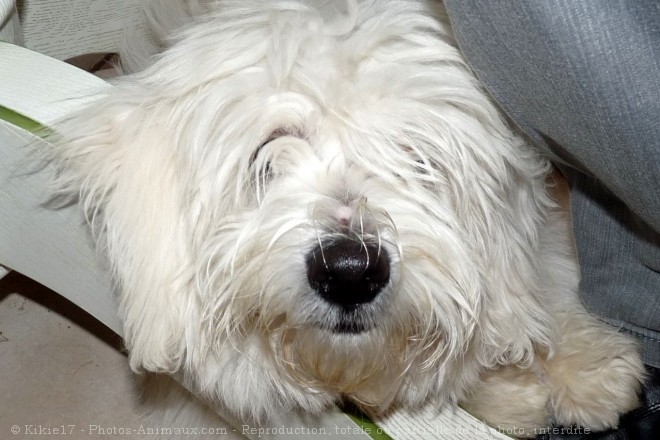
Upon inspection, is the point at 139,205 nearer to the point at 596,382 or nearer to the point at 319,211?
the point at 319,211

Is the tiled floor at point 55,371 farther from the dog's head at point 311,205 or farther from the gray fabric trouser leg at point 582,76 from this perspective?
the gray fabric trouser leg at point 582,76

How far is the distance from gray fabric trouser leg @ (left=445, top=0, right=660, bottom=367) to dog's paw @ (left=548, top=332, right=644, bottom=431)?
1.48 feet

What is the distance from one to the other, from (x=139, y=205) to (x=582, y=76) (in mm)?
787

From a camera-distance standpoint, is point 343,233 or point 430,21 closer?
point 343,233

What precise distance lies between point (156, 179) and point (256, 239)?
28 centimetres

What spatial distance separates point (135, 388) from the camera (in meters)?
2.21

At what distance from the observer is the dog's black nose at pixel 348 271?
1.14 metres

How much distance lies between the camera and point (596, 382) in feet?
4.83

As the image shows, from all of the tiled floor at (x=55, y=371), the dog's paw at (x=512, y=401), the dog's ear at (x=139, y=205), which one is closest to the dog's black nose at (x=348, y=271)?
the dog's ear at (x=139, y=205)

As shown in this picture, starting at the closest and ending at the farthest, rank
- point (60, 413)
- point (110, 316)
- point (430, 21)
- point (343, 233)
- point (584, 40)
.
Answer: point (584, 40) < point (343, 233) < point (430, 21) < point (110, 316) < point (60, 413)

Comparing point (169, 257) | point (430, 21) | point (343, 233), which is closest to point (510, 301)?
point (343, 233)

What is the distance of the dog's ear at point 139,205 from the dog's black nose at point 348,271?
300 mm

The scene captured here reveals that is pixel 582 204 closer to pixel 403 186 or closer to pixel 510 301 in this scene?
pixel 510 301

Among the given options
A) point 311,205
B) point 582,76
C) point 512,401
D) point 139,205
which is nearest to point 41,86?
point 139,205
